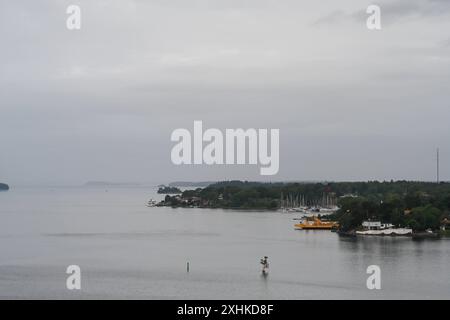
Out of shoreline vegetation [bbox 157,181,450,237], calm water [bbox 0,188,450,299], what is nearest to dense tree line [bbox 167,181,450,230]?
shoreline vegetation [bbox 157,181,450,237]

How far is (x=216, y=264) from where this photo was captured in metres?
11.0

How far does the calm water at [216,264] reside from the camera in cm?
847

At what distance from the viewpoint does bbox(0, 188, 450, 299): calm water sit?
847cm

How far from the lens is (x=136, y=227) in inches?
783

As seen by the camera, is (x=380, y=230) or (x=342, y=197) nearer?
(x=380, y=230)

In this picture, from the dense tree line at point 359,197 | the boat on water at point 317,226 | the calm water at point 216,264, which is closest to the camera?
the calm water at point 216,264

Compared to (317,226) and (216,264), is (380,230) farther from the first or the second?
(216,264)

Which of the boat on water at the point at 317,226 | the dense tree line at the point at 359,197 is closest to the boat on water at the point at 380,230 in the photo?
the dense tree line at the point at 359,197

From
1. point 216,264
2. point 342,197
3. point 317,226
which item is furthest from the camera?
point 342,197

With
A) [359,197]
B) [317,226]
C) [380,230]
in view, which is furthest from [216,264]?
[359,197]

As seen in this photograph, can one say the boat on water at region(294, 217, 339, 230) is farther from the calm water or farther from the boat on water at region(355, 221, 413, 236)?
the boat on water at region(355, 221, 413, 236)

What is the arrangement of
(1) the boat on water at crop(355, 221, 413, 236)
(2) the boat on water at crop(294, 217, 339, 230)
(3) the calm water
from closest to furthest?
(3) the calm water → (1) the boat on water at crop(355, 221, 413, 236) → (2) the boat on water at crop(294, 217, 339, 230)

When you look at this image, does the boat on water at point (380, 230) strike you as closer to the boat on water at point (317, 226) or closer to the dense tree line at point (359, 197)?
the dense tree line at point (359, 197)
